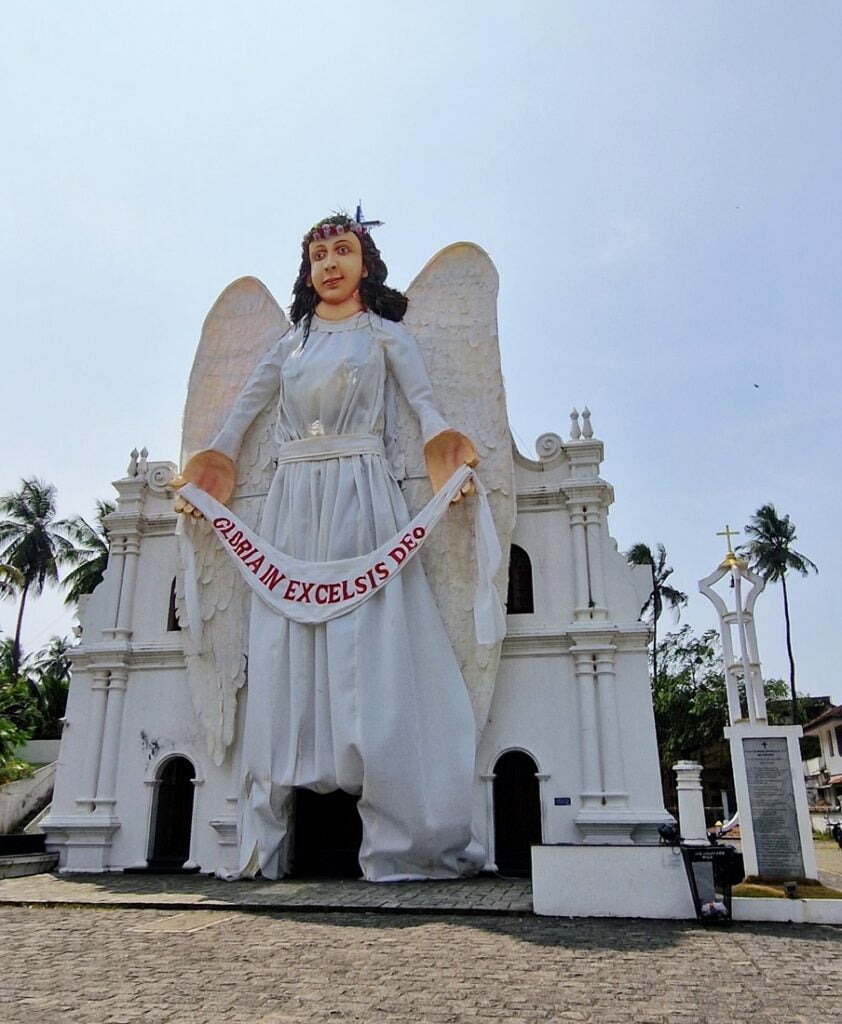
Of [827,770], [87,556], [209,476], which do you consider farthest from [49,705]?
[827,770]

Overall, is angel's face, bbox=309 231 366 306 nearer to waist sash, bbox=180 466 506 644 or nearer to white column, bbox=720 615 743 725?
waist sash, bbox=180 466 506 644

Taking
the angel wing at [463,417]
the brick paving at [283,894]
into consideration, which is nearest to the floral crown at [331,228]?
the angel wing at [463,417]

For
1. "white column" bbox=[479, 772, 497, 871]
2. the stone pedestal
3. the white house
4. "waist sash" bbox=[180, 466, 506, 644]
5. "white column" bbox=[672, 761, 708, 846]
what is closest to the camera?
the stone pedestal

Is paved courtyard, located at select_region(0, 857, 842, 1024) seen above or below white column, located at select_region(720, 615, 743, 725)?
below

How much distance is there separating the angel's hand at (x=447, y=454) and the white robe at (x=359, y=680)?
209mm

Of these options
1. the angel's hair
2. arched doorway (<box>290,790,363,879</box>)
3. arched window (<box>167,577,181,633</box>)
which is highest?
the angel's hair

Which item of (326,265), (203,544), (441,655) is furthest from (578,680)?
(326,265)

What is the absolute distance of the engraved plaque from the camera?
10883mm

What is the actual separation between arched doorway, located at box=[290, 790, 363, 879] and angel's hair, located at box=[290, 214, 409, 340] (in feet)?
28.1

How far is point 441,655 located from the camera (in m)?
13.9

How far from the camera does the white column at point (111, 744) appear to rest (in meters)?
16.1

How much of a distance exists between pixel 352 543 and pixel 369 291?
208 inches

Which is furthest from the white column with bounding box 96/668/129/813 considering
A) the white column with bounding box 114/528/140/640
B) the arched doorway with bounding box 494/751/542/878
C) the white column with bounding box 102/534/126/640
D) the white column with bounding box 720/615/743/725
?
the white column with bounding box 720/615/743/725

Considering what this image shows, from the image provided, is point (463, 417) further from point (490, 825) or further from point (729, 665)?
point (490, 825)
